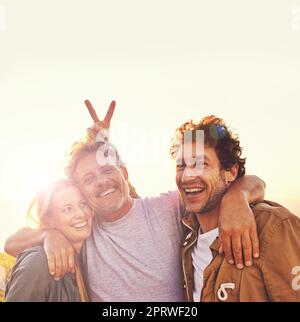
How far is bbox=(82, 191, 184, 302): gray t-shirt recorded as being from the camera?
9.25 ft

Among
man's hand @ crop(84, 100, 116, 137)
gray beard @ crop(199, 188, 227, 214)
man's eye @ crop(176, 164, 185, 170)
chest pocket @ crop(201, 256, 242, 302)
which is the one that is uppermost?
man's hand @ crop(84, 100, 116, 137)

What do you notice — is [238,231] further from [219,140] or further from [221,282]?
[219,140]

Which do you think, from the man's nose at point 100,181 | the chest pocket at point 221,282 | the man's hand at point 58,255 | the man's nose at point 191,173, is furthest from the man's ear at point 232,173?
the man's hand at point 58,255

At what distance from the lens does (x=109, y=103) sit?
297 centimetres

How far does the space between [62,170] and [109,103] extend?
17.3 inches

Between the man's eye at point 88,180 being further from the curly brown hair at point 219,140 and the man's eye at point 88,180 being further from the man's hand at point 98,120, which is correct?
the curly brown hair at point 219,140

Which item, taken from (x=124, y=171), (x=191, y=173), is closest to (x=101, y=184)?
(x=124, y=171)

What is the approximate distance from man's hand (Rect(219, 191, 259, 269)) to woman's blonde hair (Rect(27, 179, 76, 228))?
→ 807mm

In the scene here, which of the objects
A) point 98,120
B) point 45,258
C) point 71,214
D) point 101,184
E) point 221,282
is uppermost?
point 98,120

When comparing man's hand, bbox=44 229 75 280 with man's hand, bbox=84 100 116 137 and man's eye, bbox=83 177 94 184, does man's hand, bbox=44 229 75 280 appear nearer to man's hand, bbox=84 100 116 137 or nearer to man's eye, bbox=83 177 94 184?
man's eye, bbox=83 177 94 184

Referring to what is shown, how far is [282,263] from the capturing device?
2.65m

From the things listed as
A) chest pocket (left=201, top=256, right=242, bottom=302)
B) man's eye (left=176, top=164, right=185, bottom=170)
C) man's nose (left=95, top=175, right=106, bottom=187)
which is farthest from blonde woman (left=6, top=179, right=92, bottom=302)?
chest pocket (left=201, top=256, right=242, bottom=302)

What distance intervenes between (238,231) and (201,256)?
25 cm

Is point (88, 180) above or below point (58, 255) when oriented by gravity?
above
